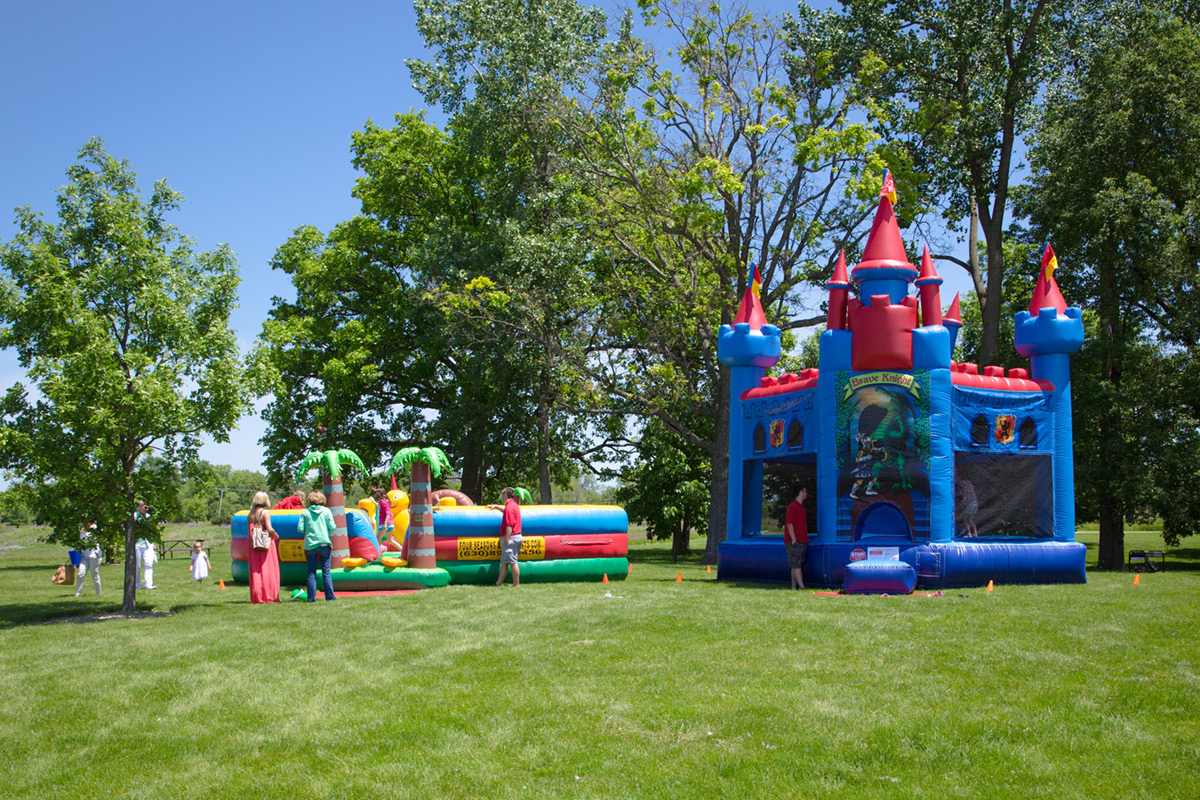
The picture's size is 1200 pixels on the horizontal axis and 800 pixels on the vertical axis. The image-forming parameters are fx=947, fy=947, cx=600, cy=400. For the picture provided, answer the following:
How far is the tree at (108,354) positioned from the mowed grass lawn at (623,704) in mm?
2564

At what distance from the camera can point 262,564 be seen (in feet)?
49.8

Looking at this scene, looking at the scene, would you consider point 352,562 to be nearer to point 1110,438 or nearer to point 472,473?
point 472,473

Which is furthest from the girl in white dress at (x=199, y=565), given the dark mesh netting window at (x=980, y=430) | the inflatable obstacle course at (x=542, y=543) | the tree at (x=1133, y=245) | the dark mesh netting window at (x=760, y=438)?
the tree at (x=1133, y=245)

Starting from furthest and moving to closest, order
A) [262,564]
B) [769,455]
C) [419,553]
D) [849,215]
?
[849,215] → [769,455] → [419,553] → [262,564]

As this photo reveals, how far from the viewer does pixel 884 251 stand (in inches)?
643

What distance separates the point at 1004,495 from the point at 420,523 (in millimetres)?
10496

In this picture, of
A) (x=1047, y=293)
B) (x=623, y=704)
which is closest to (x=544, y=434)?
(x=1047, y=293)

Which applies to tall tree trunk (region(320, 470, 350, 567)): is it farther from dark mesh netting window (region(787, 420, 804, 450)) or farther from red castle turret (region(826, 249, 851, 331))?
red castle turret (region(826, 249, 851, 331))

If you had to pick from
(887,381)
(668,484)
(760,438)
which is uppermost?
(887,381)

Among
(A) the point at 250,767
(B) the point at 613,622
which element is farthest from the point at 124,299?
(A) the point at 250,767

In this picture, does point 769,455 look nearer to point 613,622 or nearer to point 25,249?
point 613,622

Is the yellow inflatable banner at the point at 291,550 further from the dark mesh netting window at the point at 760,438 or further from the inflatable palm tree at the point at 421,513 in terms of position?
the dark mesh netting window at the point at 760,438

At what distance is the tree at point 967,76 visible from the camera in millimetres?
25281

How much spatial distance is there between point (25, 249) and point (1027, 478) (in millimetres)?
17131
